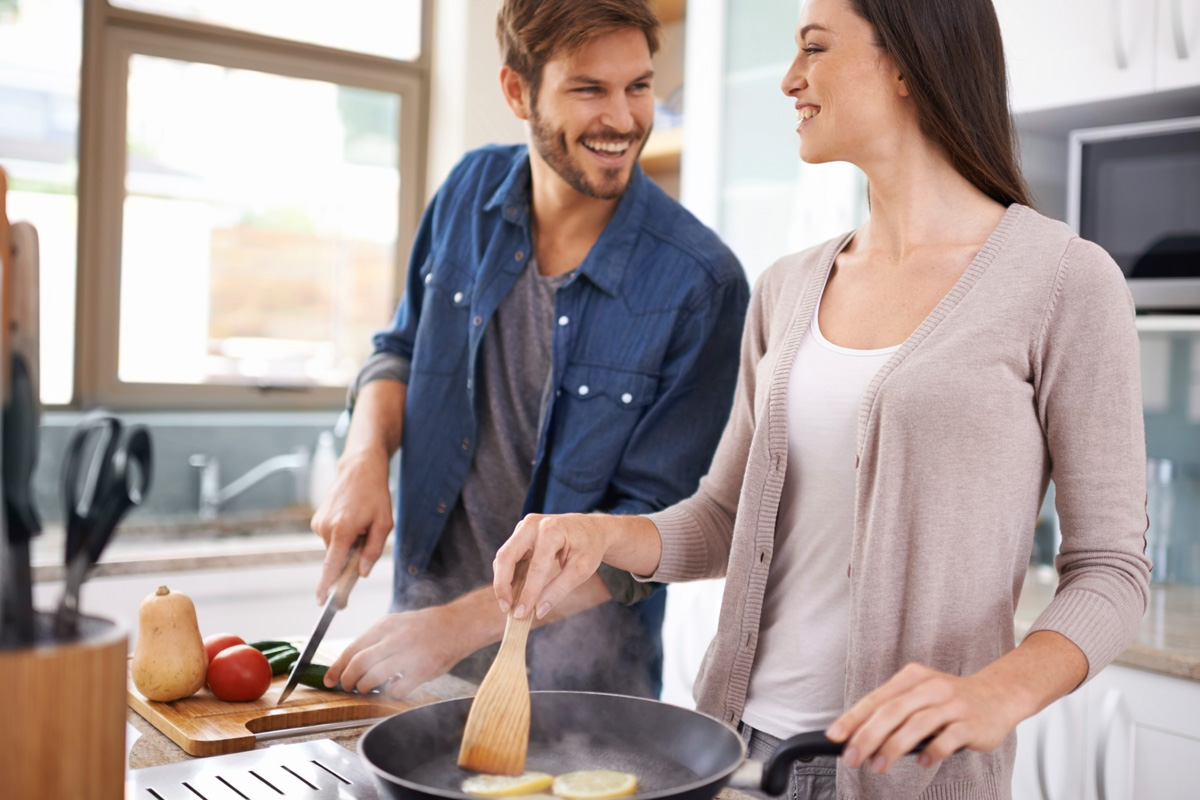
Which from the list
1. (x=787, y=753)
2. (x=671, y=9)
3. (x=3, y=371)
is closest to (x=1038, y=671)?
(x=787, y=753)

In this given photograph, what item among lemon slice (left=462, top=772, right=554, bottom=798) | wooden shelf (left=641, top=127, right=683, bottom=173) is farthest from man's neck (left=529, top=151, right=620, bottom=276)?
wooden shelf (left=641, top=127, right=683, bottom=173)

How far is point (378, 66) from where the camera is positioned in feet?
11.6

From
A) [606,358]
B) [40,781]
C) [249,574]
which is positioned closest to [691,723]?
[40,781]

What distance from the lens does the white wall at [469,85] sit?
11.3 feet

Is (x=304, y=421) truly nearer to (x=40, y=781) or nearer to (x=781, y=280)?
(x=781, y=280)

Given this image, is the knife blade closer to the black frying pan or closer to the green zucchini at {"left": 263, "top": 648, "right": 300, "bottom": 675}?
the green zucchini at {"left": 263, "top": 648, "right": 300, "bottom": 675}

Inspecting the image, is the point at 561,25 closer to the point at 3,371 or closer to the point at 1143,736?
the point at 3,371

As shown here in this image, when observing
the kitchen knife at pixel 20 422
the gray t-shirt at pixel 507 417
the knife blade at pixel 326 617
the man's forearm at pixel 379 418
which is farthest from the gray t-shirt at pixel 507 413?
→ the kitchen knife at pixel 20 422

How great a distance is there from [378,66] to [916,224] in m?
2.68

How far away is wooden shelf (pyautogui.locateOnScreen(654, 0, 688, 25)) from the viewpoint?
3246 mm

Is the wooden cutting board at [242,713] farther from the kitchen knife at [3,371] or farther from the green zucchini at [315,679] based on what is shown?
the kitchen knife at [3,371]

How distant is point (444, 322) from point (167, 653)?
662mm

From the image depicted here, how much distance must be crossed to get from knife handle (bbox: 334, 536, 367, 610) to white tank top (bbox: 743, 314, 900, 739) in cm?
49

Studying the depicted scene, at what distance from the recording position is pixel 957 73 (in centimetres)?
115
